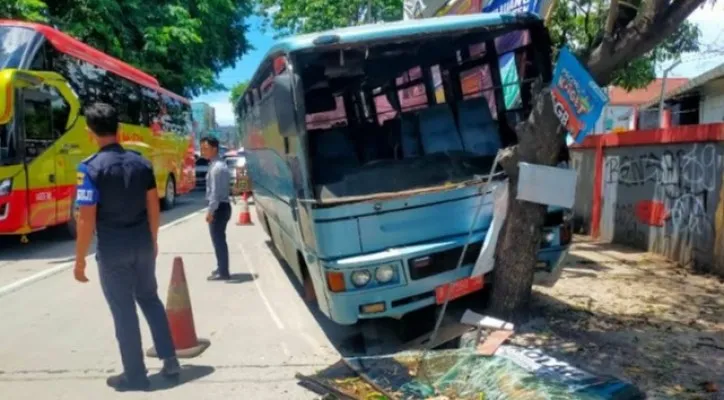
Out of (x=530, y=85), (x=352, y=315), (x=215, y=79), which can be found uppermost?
(x=215, y=79)

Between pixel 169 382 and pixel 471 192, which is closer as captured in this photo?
pixel 169 382

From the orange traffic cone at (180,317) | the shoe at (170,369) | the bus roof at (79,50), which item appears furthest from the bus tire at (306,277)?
the bus roof at (79,50)

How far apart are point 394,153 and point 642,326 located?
269cm

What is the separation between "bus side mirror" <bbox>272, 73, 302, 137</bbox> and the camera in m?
5.14

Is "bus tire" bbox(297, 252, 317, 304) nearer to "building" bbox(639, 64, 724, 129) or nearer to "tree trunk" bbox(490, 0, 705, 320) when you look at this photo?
"tree trunk" bbox(490, 0, 705, 320)

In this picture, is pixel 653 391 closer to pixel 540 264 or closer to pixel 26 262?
pixel 540 264

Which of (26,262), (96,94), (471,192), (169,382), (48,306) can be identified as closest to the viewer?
(169,382)

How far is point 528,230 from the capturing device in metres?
5.56

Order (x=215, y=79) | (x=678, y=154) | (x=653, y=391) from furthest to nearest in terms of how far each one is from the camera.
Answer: (x=215, y=79) → (x=678, y=154) → (x=653, y=391)

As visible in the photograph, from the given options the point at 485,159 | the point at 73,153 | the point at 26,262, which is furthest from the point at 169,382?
the point at 73,153

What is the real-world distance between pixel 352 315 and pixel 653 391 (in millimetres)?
2102

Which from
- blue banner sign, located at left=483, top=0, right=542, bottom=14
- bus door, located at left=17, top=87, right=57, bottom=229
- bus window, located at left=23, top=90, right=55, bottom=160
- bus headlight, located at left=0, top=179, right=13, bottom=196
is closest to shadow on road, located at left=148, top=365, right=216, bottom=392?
blue banner sign, located at left=483, top=0, right=542, bottom=14

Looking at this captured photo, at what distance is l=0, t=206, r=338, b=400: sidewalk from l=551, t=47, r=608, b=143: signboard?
2.64 metres

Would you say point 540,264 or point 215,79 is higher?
point 215,79
